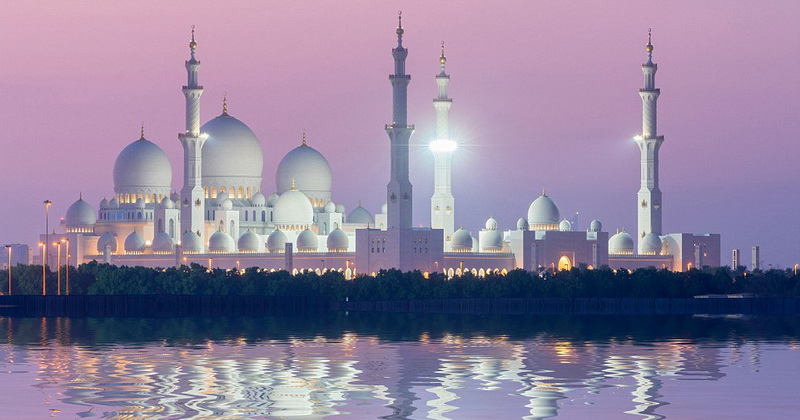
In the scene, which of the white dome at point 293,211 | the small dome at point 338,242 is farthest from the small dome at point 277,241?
the white dome at point 293,211

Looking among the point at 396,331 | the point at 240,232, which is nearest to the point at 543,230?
the point at 240,232

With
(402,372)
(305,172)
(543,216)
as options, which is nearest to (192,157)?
(305,172)

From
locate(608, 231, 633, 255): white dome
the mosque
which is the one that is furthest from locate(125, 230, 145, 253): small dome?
locate(608, 231, 633, 255): white dome

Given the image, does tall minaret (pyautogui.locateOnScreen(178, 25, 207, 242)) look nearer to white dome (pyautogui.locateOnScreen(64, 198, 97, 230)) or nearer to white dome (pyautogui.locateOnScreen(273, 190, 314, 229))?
white dome (pyautogui.locateOnScreen(273, 190, 314, 229))

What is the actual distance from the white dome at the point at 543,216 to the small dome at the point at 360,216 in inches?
570

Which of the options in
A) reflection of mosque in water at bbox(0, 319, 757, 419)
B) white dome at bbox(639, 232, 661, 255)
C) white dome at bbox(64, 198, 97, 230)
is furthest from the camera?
white dome at bbox(64, 198, 97, 230)

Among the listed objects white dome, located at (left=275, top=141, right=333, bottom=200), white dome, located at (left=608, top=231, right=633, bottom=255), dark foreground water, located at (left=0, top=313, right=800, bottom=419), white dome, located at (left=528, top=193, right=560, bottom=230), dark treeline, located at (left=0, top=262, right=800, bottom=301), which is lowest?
dark foreground water, located at (left=0, top=313, right=800, bottom=419)

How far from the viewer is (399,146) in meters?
123

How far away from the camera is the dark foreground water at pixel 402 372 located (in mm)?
37812

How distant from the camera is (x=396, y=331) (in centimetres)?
7581

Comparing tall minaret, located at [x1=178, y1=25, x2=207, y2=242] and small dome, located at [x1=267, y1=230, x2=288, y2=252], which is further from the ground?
tall minaret, located at [x1=178, y1=25, x2=207, y2=242]

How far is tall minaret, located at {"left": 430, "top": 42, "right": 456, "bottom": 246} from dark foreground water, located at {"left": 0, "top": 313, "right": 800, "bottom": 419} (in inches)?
2055

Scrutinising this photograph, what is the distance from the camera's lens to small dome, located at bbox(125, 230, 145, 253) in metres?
138

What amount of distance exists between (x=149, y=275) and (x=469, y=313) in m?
26.4
